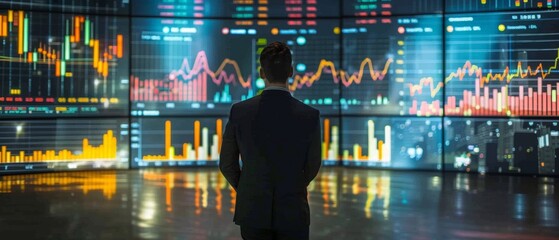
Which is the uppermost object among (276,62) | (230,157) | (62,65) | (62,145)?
(62,65)

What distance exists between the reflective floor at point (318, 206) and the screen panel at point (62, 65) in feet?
3.08

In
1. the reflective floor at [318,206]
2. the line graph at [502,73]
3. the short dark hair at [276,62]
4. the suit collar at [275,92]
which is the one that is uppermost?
the line graph at [502,73]

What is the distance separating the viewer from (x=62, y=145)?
962 cm

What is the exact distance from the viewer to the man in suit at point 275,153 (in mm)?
2424

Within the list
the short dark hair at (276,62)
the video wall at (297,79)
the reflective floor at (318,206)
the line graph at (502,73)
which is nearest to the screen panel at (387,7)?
the video wall at (297,79)

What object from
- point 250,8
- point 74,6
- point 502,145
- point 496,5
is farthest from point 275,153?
point 250,8

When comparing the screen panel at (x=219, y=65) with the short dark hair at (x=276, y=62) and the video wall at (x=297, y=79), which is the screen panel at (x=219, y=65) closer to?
the video wall at (x=297, y=79)

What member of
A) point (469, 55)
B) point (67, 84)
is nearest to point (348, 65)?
point (469, 55)

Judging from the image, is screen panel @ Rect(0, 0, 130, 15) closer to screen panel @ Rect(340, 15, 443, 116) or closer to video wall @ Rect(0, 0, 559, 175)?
video wall @ Rect(0, 0, 559, 175)

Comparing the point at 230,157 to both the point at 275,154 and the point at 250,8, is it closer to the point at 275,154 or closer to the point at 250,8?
the point at 275,154

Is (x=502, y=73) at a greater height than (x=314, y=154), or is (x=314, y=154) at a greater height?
(x=502, y=73)

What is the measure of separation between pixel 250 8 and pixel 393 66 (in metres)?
2.13

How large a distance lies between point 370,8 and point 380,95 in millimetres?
1196

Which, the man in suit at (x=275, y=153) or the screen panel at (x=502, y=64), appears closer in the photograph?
the man in suit at (x=275, y=153)
